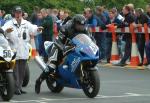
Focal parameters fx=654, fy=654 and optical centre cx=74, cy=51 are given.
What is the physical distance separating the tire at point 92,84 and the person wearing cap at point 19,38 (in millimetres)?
1524

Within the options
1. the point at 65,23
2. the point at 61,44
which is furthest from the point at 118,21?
the point at 61,44

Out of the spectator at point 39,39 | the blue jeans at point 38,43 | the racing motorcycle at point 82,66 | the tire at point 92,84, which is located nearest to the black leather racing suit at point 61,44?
the racing motorcycle at point 82,66

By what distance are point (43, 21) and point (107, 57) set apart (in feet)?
9.49

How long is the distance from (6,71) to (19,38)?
4.34ft

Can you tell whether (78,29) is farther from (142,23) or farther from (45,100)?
(142,23)

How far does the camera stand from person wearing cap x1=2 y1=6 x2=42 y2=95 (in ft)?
46.0

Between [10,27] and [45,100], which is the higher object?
[10,27]

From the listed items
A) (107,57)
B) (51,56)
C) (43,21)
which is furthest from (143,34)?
(51,56)

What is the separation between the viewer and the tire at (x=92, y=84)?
13.2m

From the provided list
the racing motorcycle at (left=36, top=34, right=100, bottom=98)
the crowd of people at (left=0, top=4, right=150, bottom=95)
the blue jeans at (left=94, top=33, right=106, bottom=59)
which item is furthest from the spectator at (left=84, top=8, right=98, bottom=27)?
the racing motorcycle at (left=36, top=34, right=100, bottom=98)

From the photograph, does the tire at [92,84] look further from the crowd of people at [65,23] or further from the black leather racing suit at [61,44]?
the crowd of people at [65,23]

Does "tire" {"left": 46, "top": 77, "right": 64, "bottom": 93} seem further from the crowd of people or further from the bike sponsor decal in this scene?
the bike sponsor decal

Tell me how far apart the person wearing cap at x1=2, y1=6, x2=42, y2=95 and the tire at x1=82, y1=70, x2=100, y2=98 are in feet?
5.00

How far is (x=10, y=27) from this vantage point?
45.8ft
